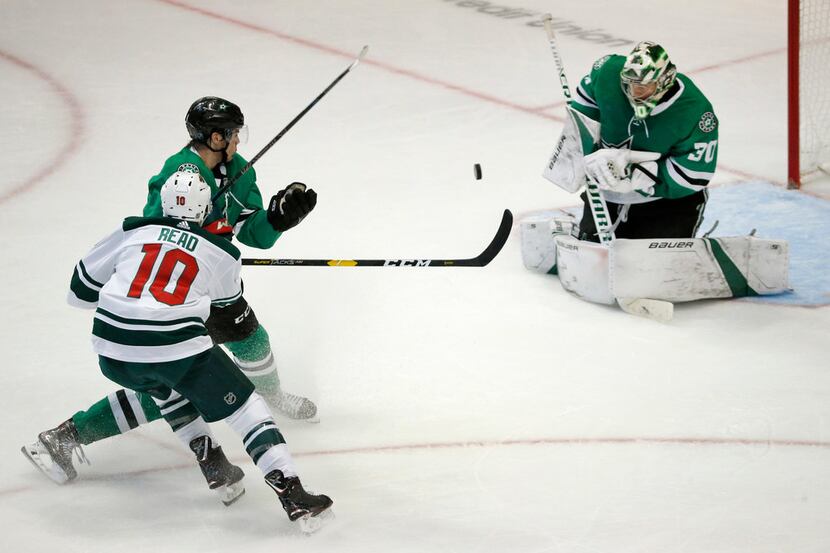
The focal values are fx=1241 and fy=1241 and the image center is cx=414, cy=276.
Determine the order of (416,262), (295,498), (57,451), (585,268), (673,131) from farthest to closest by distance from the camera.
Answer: (585,268) < (673,131) < (416,262) < (57,451) < (295,498)

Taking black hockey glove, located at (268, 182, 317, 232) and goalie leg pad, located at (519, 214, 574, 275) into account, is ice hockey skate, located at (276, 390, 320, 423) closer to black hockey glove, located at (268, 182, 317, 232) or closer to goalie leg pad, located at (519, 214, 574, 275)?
black hockey glove, located at (268, 182, 317, 232)

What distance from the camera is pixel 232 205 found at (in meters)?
3.10

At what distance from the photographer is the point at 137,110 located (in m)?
5.68

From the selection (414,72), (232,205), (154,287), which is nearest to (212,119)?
(232,205)

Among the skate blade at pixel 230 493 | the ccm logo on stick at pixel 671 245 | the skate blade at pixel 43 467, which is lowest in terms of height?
the skate blade at pixel 230 493

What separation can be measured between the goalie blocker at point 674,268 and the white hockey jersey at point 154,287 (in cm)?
139

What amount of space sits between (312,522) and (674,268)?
154cm

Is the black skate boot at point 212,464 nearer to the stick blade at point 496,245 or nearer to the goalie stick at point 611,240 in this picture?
the stick blade at point 496,245

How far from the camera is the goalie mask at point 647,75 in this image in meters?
3.54

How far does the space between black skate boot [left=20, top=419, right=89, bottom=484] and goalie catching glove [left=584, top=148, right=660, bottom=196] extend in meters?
1.69

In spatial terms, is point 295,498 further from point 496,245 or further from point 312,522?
point 496,245

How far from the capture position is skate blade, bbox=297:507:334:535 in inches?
106

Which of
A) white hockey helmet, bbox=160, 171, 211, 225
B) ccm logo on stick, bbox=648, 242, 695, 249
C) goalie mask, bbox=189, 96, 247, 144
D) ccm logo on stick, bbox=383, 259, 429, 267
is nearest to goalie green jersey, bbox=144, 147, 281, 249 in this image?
goalie mask, bbox=189, 96, 247, 144

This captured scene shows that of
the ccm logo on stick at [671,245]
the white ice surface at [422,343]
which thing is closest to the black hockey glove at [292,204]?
the white ice surface at [422,343]
